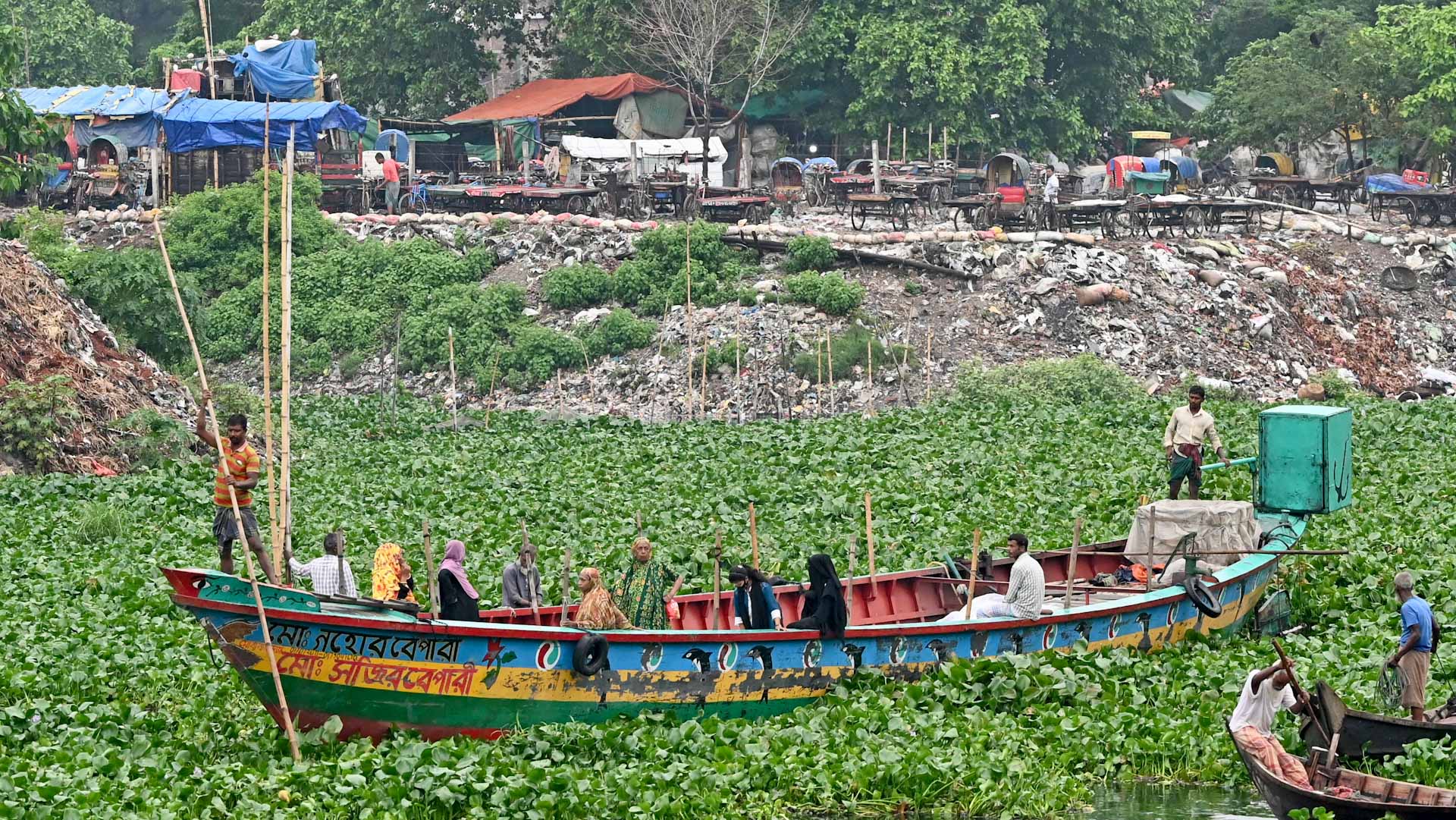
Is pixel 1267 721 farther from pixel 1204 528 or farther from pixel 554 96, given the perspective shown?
pixel 554 96

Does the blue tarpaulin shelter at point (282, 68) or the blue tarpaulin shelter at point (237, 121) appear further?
the blue tarpaulin shelter at point (282, 68)

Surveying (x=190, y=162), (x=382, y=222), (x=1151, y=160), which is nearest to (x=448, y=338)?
(x=382, y=222)

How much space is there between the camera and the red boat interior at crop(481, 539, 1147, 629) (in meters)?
13.4

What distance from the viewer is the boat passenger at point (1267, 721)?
994 cm

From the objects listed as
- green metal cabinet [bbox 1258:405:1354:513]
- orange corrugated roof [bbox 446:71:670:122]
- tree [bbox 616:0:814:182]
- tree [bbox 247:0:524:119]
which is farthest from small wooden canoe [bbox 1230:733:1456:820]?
tree [bbox 247:0:524:119]

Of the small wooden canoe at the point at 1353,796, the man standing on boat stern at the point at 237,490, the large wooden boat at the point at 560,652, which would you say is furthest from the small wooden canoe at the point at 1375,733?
the man standing on boat stern at the point at 237,490

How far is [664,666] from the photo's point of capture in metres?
11.4

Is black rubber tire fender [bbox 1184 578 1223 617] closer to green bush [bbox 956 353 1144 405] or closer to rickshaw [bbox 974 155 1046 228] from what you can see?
green bush [bbox 956 353 1144 405]

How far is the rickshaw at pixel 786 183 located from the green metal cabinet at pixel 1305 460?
22691 millimetres

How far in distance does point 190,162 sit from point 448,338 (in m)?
11.8

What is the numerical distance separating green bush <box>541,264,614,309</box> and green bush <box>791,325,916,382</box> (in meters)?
4.53

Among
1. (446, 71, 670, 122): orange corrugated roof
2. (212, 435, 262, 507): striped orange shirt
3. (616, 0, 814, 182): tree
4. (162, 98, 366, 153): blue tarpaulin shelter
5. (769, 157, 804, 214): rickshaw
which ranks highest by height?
(616, 0, 814, 182): tree

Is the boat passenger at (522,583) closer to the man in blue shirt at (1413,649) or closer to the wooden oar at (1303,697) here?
the wooden oar at (1303,697)

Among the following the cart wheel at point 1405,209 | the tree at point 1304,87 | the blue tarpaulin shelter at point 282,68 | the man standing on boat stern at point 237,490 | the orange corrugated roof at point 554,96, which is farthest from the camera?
the orange corrugated roof at point 554,96
